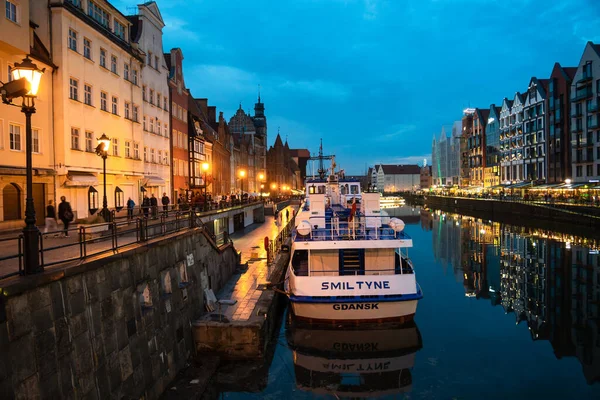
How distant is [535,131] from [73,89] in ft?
296

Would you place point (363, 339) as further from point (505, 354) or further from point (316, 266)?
point (505, 354)

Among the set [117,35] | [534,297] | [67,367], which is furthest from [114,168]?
[534,297]

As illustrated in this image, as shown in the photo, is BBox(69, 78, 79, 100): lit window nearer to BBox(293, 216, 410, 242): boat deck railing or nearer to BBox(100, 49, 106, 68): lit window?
BBox(100, 49, 106, 68): lit window

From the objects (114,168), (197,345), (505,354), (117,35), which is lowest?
(505,354)

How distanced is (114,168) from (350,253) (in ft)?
61.7

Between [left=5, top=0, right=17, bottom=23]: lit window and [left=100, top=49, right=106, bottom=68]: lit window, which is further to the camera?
[left=100, top=49, right=106, bottom=68]: lit window

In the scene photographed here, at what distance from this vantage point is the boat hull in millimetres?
18234

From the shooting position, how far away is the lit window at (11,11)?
2022cm

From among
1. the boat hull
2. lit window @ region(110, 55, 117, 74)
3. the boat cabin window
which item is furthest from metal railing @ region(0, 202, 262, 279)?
lit window @ region(110, 55, 117, 74)

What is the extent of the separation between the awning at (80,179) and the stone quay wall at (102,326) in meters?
12.0

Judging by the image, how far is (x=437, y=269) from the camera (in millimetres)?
34625

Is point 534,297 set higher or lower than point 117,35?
lower

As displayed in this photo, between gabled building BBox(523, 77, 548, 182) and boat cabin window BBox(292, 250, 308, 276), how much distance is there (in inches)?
3039

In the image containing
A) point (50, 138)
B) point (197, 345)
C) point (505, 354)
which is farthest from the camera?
point (50, 138)
